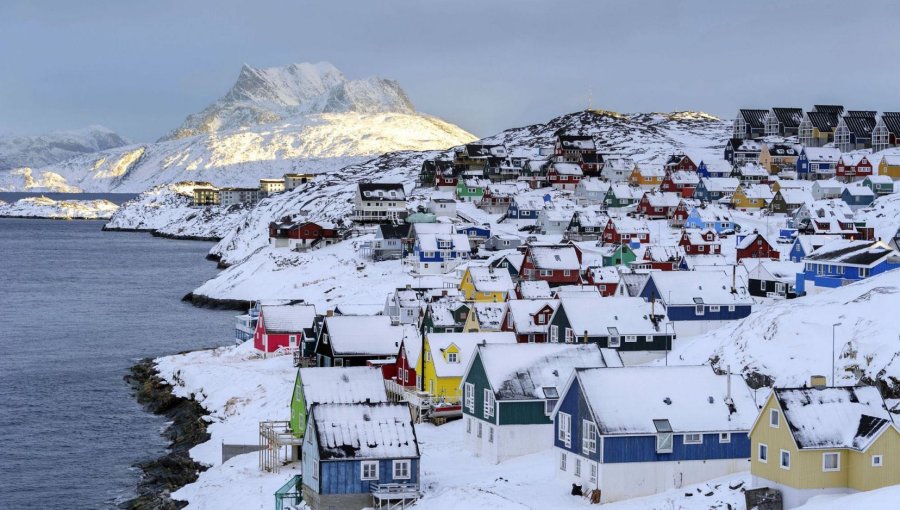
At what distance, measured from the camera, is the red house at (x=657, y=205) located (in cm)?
12206

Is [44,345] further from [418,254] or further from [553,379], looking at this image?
[553,379]

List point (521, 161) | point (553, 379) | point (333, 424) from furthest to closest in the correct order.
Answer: point (521, 161) → point (553, 379) → point (333, 424)

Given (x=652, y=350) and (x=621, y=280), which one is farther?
(x=621, y=280)

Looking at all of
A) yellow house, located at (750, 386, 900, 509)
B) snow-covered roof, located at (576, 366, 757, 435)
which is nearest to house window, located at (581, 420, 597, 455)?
snow-covered roof, located at (576, 366, 757, 435)

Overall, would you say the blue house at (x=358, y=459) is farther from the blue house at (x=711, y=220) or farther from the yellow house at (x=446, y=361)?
the blue house at (x=711, y=220)

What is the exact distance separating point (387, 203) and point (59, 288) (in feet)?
130

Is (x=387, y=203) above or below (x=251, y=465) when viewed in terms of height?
above

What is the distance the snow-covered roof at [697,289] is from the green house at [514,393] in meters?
18.4

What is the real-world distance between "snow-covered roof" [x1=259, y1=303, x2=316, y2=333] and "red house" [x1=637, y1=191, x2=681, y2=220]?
55.9 meters

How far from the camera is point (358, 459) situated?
39.3 meters

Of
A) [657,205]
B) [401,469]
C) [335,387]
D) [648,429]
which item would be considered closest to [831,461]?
[648,429]

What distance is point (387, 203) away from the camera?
14625cm

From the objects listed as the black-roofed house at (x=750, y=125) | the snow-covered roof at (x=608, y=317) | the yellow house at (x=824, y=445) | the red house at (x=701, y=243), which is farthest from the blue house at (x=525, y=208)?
the yellow house at (x=824, y=445)

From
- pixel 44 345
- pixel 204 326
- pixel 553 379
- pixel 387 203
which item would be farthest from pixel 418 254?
pixel 553 379
